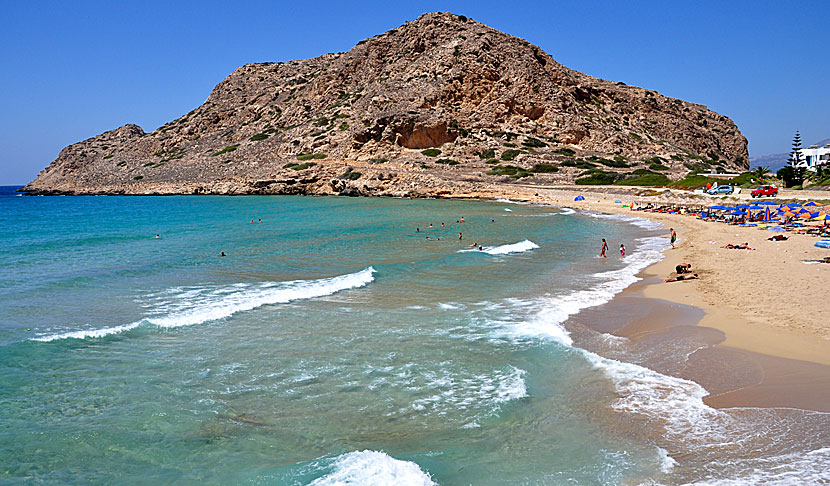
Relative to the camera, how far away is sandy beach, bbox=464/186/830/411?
726cm

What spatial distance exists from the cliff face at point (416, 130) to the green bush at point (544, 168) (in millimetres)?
332

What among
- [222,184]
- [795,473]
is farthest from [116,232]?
[222,184]

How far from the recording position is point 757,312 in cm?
1096

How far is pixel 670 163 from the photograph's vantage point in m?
69.3

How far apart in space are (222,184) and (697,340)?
245ft

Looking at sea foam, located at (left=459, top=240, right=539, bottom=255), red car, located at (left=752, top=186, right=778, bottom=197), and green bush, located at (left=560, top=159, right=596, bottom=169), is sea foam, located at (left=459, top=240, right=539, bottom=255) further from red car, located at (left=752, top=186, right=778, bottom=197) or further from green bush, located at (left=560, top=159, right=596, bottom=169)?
green bush, located at (left=560, top=159, right=596, bottom=169)

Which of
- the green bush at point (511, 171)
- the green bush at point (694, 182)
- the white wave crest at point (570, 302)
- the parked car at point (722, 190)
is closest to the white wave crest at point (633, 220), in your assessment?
the parked car at point (722, 190)

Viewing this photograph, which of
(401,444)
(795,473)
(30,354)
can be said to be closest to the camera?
(795,473)

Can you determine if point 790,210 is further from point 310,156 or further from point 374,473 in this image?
point 310,156

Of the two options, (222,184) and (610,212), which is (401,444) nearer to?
(610,212)

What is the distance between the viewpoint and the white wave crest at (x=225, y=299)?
36.9ft

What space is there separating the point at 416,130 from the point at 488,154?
10.3 meters

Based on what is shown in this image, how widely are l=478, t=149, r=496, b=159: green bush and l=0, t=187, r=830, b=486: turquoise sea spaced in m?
52.5

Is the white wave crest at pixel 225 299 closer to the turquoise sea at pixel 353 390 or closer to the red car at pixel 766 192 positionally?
the turquoise sea at pixel 353 390
